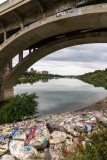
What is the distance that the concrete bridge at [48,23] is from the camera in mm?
9352

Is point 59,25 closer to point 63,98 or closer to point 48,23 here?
point 48,23

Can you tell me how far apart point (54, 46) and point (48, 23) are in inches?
229

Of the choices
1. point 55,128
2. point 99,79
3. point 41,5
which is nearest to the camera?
point 55,128

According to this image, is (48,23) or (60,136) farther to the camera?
(48,23)

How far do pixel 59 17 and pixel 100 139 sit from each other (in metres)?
8.78

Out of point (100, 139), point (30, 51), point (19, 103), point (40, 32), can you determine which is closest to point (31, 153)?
point (100, 139)

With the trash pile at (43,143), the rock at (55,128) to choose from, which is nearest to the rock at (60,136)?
the trash pile at (43,143)

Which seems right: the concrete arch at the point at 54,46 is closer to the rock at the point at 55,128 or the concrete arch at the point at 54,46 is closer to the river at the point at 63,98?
the river at the point at 63,98

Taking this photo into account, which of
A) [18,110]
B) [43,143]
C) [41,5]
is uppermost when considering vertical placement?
[41,5]

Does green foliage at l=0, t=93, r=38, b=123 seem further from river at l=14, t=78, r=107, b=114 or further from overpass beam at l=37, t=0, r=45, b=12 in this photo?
overpass beam at l=37, t=0, r=45, b=12

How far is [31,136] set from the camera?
15.6 ft

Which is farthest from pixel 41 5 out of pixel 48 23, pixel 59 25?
pixel 59 25

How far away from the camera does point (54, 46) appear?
635 inches

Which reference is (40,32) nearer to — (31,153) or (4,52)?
(4,52)
